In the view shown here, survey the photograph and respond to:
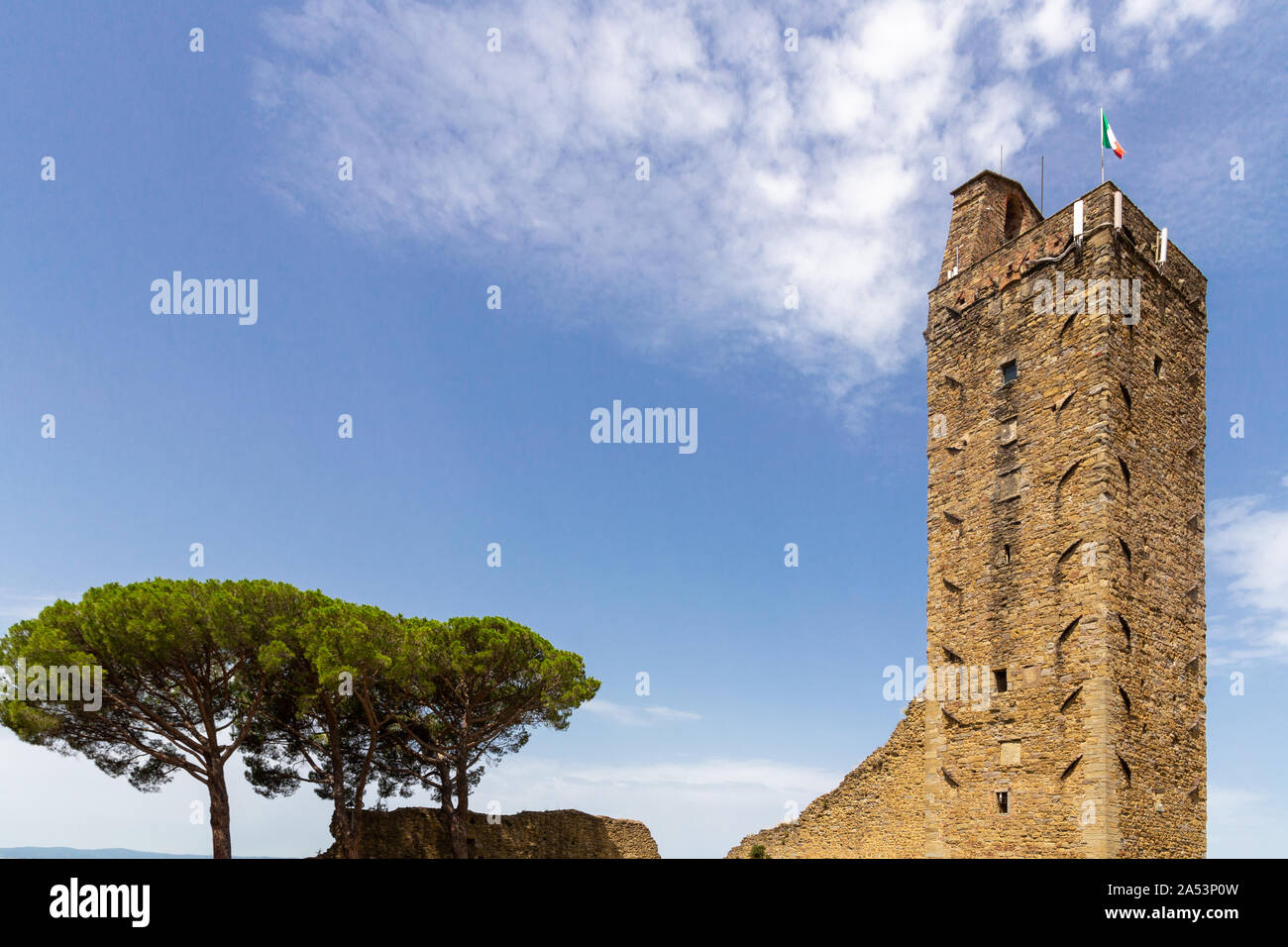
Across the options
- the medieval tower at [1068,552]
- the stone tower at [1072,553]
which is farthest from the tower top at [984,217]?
the stone tower at [1072,553]

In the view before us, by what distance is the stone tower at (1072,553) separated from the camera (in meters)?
15.6

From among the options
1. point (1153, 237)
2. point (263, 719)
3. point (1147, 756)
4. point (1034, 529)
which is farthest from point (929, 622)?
point (263, 719)

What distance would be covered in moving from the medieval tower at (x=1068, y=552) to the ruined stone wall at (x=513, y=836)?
→ 34.1 ft

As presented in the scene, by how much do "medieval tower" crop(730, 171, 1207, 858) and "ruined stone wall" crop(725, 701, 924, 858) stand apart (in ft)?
0.47

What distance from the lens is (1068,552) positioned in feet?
53.5

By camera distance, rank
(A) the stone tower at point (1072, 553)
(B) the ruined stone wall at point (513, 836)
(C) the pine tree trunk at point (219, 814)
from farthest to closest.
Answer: (B) the ruined stone wall at point (513, 836)
(C) the pine tree trunk at point (219, 814)
(A) the stone tower at point (1072, 553)

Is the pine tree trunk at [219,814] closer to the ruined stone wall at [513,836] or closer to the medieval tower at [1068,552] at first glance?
the ruined stone wall at [513,836]

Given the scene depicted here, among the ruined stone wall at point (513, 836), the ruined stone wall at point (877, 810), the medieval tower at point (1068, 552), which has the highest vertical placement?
the medieval tower at point (1068, 552)

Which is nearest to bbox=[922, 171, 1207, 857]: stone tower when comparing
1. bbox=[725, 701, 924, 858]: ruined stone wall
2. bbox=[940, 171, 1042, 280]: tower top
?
bbox=[940, 171, 1042, 280]: tower top

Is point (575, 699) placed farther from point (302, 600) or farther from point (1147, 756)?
point (1147, 756)

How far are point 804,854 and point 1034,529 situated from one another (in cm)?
1062

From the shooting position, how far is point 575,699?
2377cm

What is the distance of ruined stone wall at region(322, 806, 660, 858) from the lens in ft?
76.5
